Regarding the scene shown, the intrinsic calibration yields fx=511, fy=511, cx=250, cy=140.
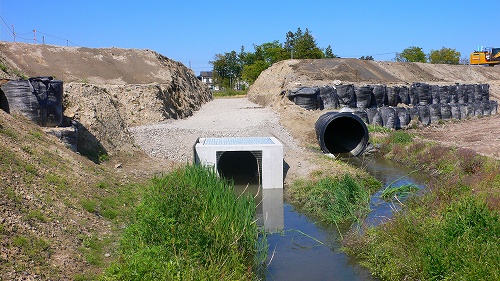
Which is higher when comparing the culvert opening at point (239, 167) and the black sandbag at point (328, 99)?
the black sandbag at point (328, 99)

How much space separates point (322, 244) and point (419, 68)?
38093 millimetres

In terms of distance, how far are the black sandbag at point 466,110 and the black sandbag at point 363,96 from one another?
638cm

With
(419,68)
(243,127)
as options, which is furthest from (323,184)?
(419,68)

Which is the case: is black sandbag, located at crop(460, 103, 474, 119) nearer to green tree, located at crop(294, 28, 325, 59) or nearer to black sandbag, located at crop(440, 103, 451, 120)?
black sandbag, located at crop(440, 103, 451, 120)

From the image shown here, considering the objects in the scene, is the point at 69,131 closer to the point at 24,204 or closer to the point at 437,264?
the point at 24,204

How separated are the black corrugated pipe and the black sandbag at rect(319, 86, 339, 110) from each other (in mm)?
3120

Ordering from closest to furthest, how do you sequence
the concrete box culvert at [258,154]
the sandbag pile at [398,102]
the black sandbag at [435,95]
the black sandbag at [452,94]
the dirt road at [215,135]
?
the concrete box culvert at [258,154] → the dirt road at [215,135] → the sandbag pile at [398,102] → the black sandbag at [435,95] → the black sandbag at [452,94]

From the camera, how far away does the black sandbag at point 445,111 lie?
90.1 feet

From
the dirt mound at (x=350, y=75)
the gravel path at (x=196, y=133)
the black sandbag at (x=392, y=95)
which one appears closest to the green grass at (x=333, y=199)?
the gravel path at (x=196, y=133)

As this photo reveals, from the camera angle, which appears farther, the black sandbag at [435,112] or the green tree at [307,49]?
the green tree at [307,49]

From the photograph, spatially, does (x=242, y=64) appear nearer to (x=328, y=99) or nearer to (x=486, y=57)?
(x=486, y=57)

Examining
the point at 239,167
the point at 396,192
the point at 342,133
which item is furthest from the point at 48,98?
the point at 342,133

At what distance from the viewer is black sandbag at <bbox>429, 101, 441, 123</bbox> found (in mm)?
26750

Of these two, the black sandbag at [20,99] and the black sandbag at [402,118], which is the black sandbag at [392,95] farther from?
the black sandbag at [20,99]
